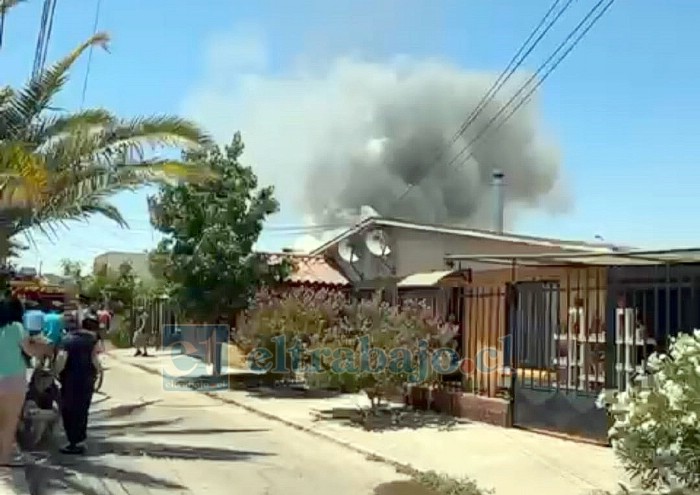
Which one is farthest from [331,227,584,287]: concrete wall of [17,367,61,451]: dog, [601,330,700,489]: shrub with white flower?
[601,330,700,489]: shrub with white flower

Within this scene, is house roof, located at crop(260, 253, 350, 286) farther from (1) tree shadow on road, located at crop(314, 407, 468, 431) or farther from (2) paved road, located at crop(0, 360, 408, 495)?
(2) paved road, located at crop(0, 360, 408, 495)

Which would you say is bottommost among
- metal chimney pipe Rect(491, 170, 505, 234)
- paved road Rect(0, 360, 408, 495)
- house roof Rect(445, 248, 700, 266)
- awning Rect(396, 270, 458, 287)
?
paved road Rect(0, 360, 408, 495)

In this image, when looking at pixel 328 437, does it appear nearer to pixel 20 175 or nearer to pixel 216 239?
pixel 20 175

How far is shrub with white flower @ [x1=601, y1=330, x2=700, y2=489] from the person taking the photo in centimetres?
673

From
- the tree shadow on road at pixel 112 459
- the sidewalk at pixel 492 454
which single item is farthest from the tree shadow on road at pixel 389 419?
the tree shadow on road at pixel 112 459

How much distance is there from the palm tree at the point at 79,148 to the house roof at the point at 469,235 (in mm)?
6637

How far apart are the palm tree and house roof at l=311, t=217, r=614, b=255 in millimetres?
6637

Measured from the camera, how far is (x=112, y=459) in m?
10.8

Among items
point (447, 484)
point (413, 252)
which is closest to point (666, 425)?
point (447, 484)

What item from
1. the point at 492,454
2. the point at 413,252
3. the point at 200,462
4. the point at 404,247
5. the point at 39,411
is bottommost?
the point at 200,462

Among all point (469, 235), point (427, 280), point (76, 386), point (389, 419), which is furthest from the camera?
point (469, 235)

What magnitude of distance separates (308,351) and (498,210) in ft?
43.2

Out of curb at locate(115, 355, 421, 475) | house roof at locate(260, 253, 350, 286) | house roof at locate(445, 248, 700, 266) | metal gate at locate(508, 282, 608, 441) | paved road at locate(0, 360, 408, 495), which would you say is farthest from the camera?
house roof at locate(260, 253, 350, 286)

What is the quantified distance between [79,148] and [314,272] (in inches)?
521
